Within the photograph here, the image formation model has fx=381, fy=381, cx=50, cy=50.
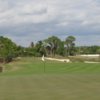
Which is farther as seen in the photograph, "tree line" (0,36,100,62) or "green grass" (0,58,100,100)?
"tree line" (0,36,100,62)

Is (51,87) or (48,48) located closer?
(51,87)

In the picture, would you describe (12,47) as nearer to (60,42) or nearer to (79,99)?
(60,42)

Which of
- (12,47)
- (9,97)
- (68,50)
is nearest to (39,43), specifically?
(68,50)

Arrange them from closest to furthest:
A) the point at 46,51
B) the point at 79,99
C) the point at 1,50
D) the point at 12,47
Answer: the point at 79,99 < the point at 1,50 < the point at 12,47 < the point at 46,51

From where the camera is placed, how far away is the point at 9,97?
17734 millimetres

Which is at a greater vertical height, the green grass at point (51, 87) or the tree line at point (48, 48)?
the tree line at point (48, 48)

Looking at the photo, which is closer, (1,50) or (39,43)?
(1,50)

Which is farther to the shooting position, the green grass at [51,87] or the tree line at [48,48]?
the tree line at [48,48]

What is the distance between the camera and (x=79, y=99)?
53.4 ft

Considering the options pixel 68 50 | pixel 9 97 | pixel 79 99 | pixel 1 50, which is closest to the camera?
pixel 79 99

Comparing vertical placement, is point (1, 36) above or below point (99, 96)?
above

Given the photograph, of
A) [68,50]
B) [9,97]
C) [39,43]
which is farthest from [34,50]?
[9,97]

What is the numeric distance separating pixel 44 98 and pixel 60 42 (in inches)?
5934

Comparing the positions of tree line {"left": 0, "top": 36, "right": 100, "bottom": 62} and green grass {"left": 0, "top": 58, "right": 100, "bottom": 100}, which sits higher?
tree line {"left": 0, "top": 36, "right": 100, "bottom": 62}
